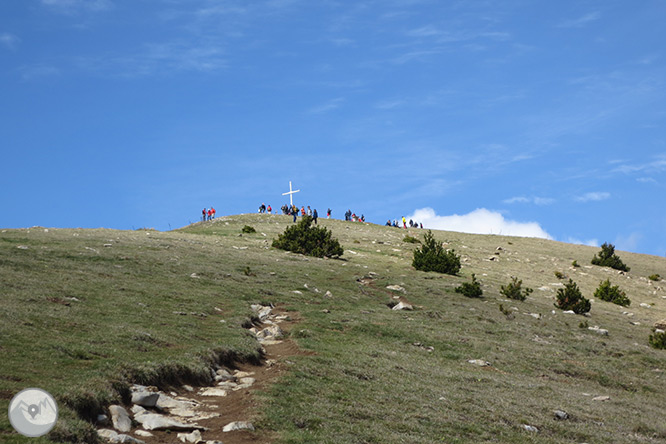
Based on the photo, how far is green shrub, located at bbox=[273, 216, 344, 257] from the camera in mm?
48312

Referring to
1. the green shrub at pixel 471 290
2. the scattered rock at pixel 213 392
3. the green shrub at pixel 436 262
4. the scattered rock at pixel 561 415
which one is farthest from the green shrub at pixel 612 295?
the scattered rock at pixel 213 392

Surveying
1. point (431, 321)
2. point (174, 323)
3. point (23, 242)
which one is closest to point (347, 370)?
point (174, 323)

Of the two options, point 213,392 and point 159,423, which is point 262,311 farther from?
point 159,423

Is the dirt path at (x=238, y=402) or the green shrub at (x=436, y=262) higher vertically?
the green shrub at (x=436, y=262)

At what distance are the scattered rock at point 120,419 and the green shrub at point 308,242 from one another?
3677cm

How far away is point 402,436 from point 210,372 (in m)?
6.06

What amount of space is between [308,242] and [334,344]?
92.2 feet

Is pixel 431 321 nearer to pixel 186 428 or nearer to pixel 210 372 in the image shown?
pixel 210 372

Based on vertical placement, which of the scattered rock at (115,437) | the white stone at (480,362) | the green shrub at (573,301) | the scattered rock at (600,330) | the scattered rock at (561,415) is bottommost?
the scattered rock at (600,330)

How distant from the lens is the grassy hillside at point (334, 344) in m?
12.8

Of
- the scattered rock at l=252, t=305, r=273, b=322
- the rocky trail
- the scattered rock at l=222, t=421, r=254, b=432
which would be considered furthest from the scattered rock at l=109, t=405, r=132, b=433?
the scattered rock at l=252, t=305, r=273, b=322

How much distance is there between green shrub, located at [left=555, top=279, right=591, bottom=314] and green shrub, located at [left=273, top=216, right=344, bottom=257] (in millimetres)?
18080

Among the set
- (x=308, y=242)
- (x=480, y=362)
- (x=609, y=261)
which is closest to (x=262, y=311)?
(x=480, y=362)

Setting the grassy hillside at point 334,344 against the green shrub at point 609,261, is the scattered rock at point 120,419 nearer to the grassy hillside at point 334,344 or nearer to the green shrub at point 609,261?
the grassy hillside at point 334,344
